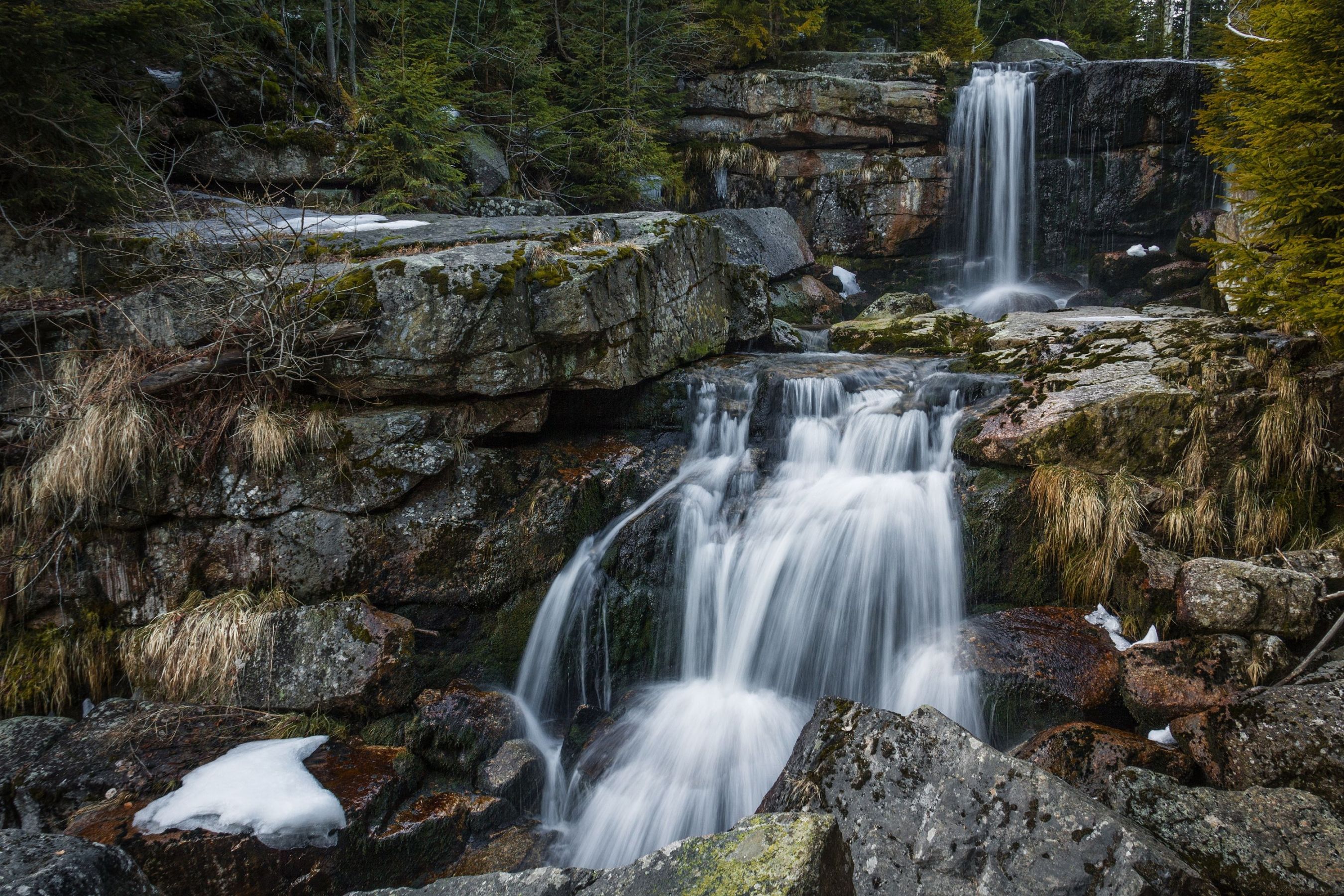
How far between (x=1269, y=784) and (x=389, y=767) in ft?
16.6

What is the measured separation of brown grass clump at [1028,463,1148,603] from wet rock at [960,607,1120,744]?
0.37 m

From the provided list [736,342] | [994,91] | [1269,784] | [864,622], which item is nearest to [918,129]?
[994,91]

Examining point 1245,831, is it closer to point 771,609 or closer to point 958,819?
point 958,819

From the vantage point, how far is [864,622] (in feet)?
18.2

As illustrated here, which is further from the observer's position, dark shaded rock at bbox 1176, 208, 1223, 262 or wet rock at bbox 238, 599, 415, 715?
dark shaded rock at bbox 1176, 208, 1223, 262

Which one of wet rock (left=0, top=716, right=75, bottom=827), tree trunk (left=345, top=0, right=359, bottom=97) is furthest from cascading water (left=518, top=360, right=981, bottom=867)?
tree trunk (left=345, top=0, right=359, bottom=97)

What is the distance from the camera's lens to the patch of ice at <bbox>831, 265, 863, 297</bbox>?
1408 centimetres

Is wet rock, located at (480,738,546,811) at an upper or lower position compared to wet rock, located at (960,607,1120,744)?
lower

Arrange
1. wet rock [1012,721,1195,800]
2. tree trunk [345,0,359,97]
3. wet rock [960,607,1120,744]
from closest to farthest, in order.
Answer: wet rock [1012,721,1195,800], wet rock [960,607,1120,744], tree trunk [345,0,359,97]

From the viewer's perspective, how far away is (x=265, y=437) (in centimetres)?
540

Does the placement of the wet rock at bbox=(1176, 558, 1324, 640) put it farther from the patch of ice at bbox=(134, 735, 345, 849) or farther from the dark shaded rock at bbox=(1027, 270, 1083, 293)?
the dark shaded rock at bbox=(1027, 270, 1083, 293)

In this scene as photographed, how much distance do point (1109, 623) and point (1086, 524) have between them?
2.43 feet

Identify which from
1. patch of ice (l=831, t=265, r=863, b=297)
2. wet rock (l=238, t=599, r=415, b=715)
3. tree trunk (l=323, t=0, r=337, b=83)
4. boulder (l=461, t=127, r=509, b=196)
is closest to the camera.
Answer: wet rock (l=238, t=599, r=415, b=715)

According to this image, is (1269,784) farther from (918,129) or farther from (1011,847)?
(918,129)
